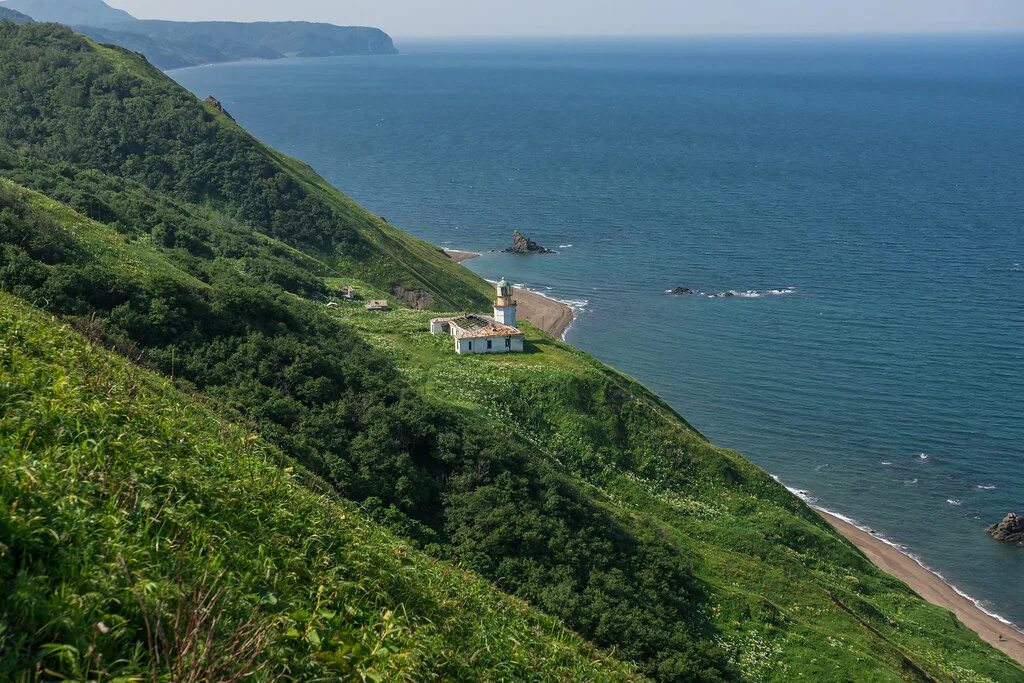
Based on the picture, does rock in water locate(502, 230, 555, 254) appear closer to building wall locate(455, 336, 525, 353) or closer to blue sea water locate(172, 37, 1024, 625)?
blue sea water locate(172, 37, 1024, 625)

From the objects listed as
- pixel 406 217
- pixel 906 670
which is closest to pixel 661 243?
pixel 406 217

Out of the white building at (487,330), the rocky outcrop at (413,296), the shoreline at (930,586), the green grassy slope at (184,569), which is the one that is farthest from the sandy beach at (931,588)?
the rocky outcrop at (413,296)

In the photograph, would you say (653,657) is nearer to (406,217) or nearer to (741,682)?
(741,682)

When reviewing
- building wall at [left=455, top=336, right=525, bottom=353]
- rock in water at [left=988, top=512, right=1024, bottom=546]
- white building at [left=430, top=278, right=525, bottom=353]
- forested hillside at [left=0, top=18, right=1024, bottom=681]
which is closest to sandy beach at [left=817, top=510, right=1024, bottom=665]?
rock in water at [left=988, top=512, right=1024, bottom=546]

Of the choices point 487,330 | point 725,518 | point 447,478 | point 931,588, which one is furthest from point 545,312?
point 447,478

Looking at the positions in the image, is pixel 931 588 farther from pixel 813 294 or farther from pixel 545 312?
pixel 813 294
